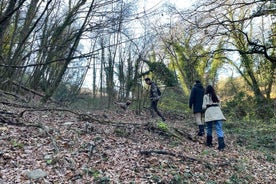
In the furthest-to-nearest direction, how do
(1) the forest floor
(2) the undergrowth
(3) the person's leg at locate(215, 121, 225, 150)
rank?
(2) the undergrowth < (3) the person's leg at locate(215, 121, 225, 150) < (1) the forest floor

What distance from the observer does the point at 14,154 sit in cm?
472

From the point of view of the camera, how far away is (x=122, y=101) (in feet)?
58.7

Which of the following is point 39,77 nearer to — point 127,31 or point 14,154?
point 127,31

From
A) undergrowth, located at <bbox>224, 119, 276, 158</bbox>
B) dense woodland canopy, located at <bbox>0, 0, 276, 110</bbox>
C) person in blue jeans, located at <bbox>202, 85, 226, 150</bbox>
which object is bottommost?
undergrowth, located at <bbox>224, 119, 276, 158</bbox>

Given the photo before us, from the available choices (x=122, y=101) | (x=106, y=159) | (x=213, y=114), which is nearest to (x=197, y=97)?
(x=213, y=114)

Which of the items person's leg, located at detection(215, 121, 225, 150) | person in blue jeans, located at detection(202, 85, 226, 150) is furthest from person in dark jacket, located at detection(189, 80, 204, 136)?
person's leg, located at detection(215, 121, 225, 150)

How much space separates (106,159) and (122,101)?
41.7 ft

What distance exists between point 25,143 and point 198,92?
5.91 metres

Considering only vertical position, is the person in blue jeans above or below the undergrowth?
above

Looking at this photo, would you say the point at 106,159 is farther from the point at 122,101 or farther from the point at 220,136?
the point at 122,101

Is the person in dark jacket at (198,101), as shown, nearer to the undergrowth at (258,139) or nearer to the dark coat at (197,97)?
the dark coat at (197,97)

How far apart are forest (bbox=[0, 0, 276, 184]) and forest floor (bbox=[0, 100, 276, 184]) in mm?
21

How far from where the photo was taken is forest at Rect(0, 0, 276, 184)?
16.3ft

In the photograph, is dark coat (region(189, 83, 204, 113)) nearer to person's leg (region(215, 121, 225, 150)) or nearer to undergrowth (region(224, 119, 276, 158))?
person's leg (region(215, 121, 225, 150))
